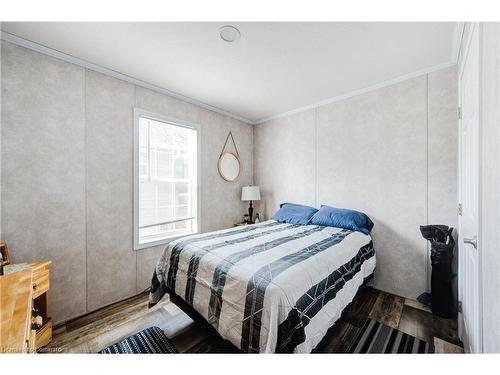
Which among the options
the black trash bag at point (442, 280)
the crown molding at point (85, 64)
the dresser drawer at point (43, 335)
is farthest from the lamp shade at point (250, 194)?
the dresser drawer at point (43, 335)

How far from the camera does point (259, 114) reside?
364cm

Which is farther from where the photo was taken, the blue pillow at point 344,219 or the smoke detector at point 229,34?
the blue pillow at point 344,219

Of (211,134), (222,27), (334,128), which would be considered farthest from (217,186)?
(222,27)

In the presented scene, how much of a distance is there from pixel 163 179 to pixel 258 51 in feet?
6.53

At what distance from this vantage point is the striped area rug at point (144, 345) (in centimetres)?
157

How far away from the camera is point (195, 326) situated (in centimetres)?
188

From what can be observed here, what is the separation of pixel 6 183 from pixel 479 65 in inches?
133

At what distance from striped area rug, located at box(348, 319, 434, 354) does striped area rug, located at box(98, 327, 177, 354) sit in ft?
4.80

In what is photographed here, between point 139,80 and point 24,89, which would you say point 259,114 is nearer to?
point 139,80

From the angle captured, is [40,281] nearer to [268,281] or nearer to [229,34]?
[268,281]

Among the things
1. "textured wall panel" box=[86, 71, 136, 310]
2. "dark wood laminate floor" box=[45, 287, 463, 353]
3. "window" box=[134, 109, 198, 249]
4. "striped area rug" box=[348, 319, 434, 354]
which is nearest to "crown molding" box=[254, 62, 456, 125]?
"window" box=[134, 109, 198, 249]

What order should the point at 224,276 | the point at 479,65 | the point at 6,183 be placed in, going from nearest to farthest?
the point at 479,65, the point at 224,276, the point at 6,183

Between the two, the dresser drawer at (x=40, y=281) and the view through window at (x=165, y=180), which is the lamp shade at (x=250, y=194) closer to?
the view through window at (x=165, y=180)

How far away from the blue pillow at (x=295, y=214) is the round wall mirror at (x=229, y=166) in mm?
1073
